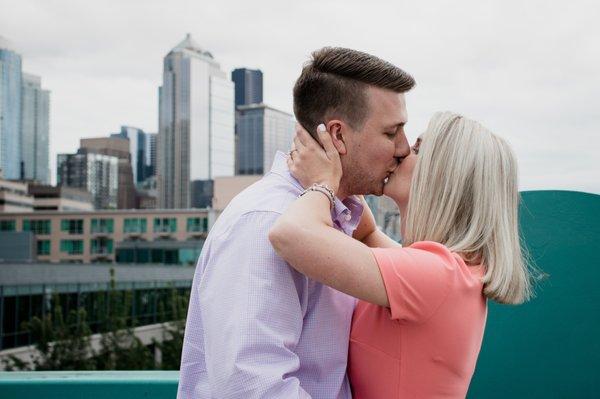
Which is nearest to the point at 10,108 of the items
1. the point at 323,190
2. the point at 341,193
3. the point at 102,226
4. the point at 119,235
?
the point at 102,226

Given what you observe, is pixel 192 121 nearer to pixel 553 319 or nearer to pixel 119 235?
pixel 119 235

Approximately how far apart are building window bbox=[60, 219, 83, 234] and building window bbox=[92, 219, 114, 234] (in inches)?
55.3

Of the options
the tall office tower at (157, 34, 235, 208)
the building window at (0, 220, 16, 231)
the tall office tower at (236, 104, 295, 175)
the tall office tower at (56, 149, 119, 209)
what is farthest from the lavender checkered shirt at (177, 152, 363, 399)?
the tall office tower at (157, 34, 235, 208)

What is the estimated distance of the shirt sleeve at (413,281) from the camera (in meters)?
1.41

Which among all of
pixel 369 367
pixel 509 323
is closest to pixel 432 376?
pixel 369 367

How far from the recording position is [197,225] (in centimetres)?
7075

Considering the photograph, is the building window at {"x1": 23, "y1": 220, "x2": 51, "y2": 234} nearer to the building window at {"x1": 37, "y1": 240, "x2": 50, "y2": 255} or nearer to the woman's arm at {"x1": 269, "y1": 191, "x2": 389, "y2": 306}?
the building window at {"x1": 37, "y1": 240, "x2": 50, "y2": 255}

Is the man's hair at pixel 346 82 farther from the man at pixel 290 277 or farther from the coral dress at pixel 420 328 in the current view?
the coral dress at pixel 420 328

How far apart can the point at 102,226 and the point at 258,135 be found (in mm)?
79545

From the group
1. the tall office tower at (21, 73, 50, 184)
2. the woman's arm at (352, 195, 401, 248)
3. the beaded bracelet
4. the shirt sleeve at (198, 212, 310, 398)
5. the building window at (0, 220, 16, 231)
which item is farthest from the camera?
the tall office tower at (21, 73, 50, 184)

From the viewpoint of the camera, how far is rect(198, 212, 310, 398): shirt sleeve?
4.37 feet

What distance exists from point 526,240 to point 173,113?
161293 mm

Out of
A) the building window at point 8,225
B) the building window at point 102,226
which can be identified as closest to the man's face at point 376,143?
the building window at point 102,226

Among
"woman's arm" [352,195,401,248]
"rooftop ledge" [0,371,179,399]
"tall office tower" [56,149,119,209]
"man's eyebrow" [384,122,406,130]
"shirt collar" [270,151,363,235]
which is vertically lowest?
"rooftop ledge" [0,371,179,399]
